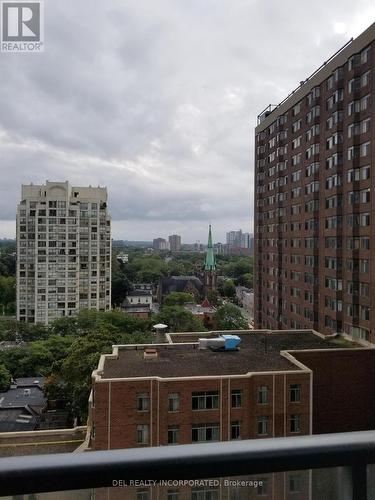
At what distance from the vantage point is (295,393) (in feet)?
39.0

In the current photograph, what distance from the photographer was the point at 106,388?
34.9 ft

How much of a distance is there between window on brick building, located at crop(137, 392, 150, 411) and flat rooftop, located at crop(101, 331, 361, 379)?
1.96 ft

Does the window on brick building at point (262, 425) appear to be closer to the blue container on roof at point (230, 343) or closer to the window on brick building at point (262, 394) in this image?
the window on brick building at point (262, 394)

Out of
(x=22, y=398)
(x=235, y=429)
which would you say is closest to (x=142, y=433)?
(x=235, y=429)

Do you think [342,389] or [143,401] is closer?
[143,401]

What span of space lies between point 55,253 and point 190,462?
40.2 m

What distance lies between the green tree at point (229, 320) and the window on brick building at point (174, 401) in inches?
884

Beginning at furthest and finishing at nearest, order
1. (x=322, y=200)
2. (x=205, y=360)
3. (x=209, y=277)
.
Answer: (x=209, y=277) < (x=322, y=200) < (x=205, y=360)

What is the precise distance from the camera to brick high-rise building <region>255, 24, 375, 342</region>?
17.4 meters

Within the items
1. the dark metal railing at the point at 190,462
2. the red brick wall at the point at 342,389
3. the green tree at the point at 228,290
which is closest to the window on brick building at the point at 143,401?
the red brick wall at the point at 342,389

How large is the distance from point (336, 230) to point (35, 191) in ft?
104

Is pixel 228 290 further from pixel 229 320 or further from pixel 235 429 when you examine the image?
pixel 235 429


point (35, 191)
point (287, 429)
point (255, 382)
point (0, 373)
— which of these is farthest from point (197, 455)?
point (35, 191)

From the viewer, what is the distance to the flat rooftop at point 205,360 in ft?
38.4
